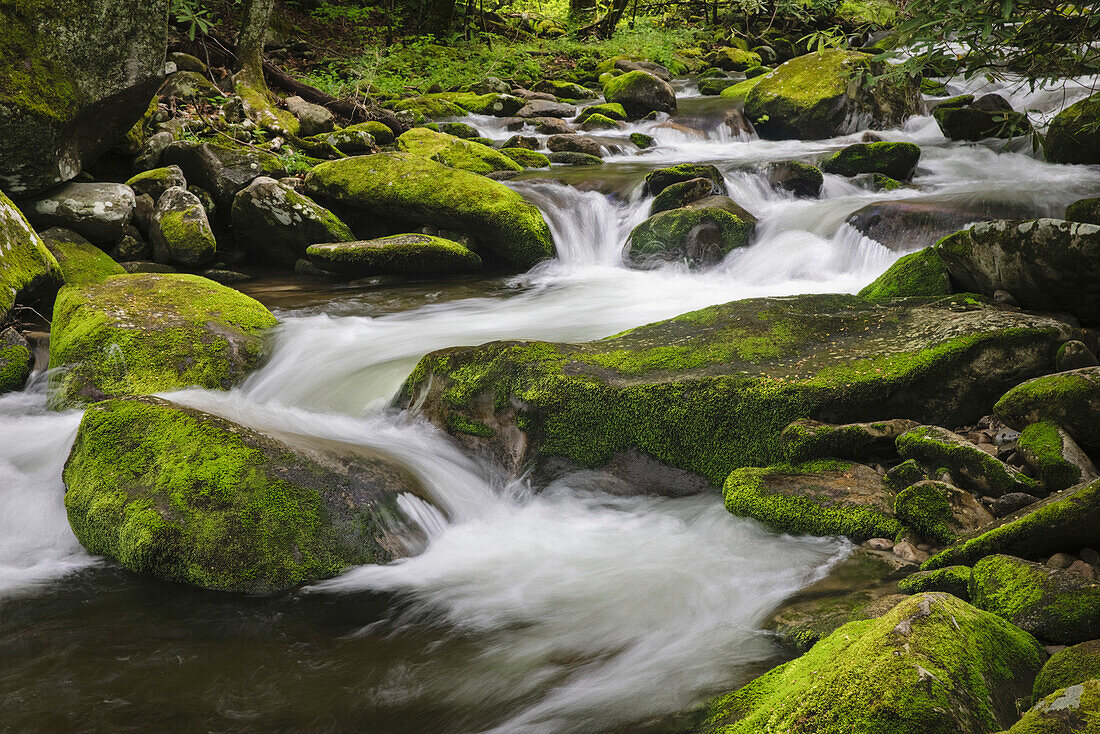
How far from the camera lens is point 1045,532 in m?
2.75

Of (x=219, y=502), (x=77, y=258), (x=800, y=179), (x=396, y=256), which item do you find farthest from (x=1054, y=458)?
(x=77, y=258)

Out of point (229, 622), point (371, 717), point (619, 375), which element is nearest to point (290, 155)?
point (619, 375)

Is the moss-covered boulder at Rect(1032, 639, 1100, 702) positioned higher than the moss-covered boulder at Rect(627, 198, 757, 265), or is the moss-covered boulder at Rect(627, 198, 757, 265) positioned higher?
the moss-covered boulder at Rect(627, 198, 757, 265)

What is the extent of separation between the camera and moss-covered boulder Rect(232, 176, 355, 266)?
9062 millimetres

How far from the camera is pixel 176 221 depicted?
879 centimetres

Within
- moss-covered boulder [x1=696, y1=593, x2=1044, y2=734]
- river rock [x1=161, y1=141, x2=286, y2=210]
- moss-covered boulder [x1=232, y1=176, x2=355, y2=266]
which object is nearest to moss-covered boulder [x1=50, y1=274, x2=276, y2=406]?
moss-covered boulder [x1=232, y1=176, x2=355, y2=266]

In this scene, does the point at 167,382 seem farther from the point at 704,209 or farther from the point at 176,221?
the point at 704,209

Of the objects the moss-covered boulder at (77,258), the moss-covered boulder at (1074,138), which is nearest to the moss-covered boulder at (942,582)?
the moss-covered boulder at (77,258)

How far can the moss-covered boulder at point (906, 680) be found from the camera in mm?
1958

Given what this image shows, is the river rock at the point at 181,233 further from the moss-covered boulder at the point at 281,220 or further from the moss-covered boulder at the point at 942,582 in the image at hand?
the moss-covered boulder at the point at 942,582

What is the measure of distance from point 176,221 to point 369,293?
8.21 feet

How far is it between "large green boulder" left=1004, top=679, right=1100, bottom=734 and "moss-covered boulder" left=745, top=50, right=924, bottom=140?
1406 cm

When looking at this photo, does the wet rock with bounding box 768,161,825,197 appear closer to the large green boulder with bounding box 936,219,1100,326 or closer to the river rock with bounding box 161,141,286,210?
the large green boulder with bounding box 936,219,1100,326

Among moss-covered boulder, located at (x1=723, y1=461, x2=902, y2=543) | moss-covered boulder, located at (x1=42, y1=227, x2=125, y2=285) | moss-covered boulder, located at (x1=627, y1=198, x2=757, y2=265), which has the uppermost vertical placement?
moss-covered boulder, located at (x1=42, y1=227, x2=125, y2=285)
